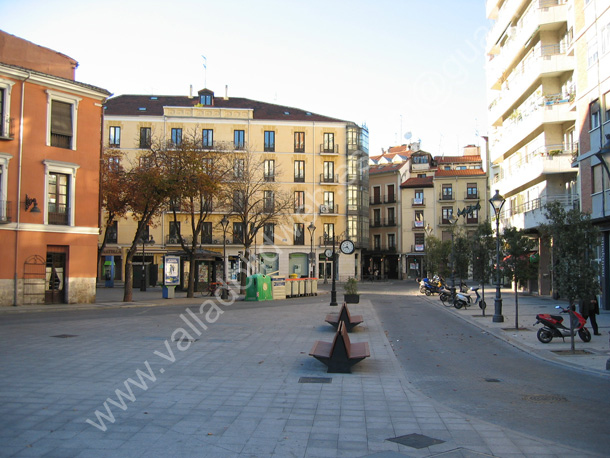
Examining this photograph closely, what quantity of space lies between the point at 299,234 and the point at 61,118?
3579 centimetres

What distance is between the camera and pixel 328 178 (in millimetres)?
60906

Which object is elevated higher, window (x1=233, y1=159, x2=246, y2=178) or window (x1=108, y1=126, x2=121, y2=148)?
window (x1=108, y1=126, x2=121, y2=148)

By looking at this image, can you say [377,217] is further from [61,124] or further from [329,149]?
[61,124]

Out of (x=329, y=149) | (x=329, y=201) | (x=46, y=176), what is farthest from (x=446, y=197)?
(x=46, y=176)

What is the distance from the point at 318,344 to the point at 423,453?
19.4 ft

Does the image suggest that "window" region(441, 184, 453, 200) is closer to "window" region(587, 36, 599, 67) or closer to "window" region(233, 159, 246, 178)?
"window" region(233, 159, 246, 178)

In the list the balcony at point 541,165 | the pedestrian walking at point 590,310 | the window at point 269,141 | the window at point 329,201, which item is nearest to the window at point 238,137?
the window at point 269,141

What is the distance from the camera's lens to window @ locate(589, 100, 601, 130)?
952 inches

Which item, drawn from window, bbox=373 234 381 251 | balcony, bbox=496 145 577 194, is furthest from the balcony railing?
balcony, bbox=496 145 577 194

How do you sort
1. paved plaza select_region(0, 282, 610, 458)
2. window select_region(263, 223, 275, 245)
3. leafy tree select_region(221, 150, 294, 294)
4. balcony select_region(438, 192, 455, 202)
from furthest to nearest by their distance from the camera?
balcony select_region(438, 192, 455, 202) < window select_region(263, 223, 275, 245) < leafy tree select_region(221, 150, 294, 294) < paved plaza select_region(0, 282, 610, 458)

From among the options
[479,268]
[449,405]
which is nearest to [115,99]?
[479,268]

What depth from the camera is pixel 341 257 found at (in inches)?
2415

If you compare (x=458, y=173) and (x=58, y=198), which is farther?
(x=458, y=173)

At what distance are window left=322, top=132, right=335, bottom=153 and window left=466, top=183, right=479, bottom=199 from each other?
867 inches
